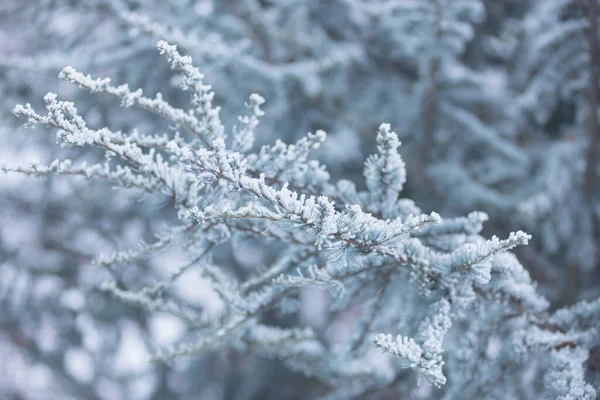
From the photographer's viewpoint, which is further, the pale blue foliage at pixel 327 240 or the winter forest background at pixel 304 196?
the winter forest background at pixel 304 196

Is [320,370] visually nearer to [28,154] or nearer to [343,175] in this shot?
[343,175]

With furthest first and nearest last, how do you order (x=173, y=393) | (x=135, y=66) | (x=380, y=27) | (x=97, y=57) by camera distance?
1. (x=173, y=393)
2. (x=380, y=27)
3. (x=135, y=66)
4. (x=97, y=57)

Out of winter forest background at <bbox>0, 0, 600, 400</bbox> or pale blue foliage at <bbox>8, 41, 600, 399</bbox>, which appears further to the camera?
winter forest background at <bbox>0, 0, 600, 400</bbox>

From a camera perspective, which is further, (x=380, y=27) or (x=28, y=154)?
(x=28, y=154)

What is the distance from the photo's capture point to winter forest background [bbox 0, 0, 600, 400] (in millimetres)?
1133

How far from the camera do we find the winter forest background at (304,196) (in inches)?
44.6

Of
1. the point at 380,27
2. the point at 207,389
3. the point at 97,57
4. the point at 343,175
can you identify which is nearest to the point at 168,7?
the point at 97,57

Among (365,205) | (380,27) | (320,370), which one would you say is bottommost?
(320,370)

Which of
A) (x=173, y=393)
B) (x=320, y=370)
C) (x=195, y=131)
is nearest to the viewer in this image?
(x=195, y=131)

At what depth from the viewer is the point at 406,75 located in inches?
116

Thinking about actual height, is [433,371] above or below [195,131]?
below

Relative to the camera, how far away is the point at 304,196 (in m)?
0.94

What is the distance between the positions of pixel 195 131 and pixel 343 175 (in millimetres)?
1765

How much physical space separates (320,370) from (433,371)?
3.11 feet
